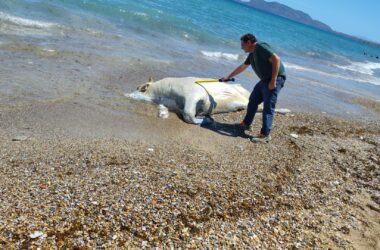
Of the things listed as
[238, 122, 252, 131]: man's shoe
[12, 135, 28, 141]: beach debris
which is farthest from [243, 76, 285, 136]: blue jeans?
[12, 135, 28, 141]: beach debris

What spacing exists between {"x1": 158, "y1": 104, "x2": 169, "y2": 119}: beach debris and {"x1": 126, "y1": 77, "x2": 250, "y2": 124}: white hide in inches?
5.9

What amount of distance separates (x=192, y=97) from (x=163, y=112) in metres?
0.67

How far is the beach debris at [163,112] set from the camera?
815cm

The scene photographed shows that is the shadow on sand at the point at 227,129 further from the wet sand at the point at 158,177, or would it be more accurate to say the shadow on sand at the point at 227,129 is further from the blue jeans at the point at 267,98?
the blue jeans at the point at 267,98

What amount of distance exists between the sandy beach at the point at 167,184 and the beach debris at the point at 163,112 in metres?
0.14

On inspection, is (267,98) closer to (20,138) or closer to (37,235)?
(20,138)

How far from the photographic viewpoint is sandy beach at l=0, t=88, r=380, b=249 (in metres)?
4.22

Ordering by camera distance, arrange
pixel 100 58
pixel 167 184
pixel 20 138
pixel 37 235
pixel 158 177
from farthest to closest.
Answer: pixel 100 58
pixel 20 138
pixel 158 177
pixel 167 184
pixel 37 235

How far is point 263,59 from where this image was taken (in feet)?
23.8

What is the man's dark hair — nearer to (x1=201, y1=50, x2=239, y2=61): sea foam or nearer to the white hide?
the white hide

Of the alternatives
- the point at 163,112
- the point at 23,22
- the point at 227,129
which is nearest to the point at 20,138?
the point at 163,112

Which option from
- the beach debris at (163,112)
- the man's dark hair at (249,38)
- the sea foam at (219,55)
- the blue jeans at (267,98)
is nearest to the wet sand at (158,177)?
the beach debris at (163,112)

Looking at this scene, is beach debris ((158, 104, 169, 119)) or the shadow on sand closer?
the shadow on sand

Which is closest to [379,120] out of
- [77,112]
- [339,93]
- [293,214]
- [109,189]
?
Result: [339,93]
